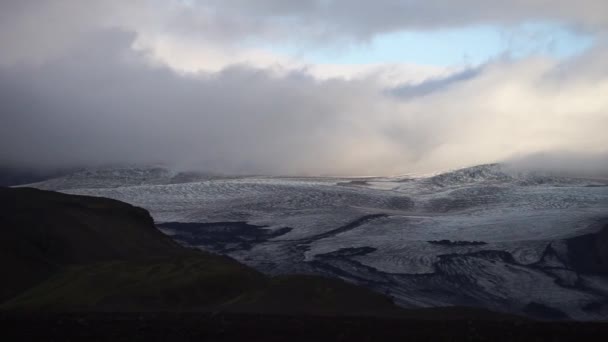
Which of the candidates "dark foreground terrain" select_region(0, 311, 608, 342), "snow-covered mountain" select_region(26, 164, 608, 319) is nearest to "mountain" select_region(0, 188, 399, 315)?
"dark foreground terrain" select_region(0, 311, 608, 342)

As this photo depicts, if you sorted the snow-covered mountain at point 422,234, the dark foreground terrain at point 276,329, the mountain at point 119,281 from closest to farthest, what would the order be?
1. the dark foreground terrain at point 276,329
2. the mountain at point 119,281
3. the snow-covered mountain at point 422,234

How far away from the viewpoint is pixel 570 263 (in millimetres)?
61906

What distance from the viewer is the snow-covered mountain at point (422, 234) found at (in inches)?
2243

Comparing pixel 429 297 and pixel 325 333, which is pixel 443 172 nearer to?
pixel 429 297

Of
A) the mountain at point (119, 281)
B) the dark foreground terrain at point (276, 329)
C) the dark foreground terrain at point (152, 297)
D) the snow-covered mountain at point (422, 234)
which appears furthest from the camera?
the snow-covered mountain at point (422, 234)

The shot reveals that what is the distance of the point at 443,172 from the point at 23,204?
65.7 metres

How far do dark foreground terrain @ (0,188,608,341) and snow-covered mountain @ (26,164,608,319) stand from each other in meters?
17.2

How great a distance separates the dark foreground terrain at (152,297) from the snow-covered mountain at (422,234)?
56.5 ft

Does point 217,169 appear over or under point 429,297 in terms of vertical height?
over

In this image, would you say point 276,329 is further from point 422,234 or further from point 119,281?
point 422,234

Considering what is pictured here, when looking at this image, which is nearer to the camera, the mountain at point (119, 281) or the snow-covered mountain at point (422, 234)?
the mountain at point (119, 281)

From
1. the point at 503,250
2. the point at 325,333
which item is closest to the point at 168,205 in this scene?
the point at 503,250

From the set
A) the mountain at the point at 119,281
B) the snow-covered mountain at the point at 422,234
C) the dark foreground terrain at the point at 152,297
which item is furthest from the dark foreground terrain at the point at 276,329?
the snow-covered mountain at the point at 422,234

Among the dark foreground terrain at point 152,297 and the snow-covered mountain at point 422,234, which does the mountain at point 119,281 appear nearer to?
the dark foreground terrain at point 152,297
